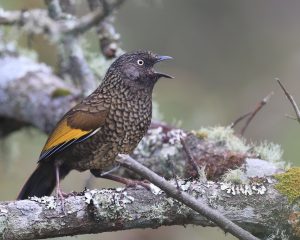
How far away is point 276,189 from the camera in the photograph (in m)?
4.38

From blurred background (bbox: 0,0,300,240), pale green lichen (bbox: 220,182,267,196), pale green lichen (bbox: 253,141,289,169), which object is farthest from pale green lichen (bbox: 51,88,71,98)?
pale green lichen (bbox: 220,182,267,196)

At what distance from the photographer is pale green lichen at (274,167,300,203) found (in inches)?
169

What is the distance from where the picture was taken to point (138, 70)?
18.1 ft

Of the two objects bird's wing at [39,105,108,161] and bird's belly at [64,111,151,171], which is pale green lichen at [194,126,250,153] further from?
bird's wing at [39,105,108,161]

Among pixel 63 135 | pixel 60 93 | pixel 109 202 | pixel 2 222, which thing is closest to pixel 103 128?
pixel 63 135

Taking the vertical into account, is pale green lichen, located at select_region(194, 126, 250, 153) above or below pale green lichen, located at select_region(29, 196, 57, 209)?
above

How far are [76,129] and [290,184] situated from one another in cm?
144

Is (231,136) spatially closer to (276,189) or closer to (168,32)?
(276,189)

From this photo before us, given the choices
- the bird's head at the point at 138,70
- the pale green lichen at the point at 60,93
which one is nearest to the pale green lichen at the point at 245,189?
the bird's head at the point at 138,70

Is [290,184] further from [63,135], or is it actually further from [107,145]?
[63,135]

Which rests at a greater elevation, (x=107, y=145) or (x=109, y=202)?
(x=107, y=145)

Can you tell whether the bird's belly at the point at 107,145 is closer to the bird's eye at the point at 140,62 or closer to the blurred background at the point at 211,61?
the bird's eye at the point at 140,62

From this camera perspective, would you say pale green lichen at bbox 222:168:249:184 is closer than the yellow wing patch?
Yes

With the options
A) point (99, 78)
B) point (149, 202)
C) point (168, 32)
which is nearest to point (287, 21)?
point (168, 32)
